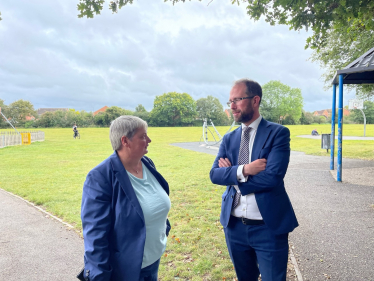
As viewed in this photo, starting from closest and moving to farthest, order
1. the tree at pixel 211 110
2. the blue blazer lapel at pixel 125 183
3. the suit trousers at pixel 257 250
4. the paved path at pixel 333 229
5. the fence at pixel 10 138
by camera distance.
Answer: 1. the blue blazer lapel at pixel 125 183
2. the suit trousers at pixel 257 250
3. the paved path at pixel 333 229
4. the fence at pixel 10 138
5. the tree at pixel 211 110

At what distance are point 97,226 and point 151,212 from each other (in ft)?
1.38

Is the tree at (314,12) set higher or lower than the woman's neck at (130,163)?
higher

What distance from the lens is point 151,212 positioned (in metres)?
2.16

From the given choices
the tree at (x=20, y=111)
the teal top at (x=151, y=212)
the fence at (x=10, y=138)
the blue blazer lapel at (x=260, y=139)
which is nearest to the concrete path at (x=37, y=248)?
the teal top at (x=151, y=212)

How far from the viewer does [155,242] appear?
7.36 feet

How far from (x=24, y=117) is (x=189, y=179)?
6952cm

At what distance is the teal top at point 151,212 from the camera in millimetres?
2152

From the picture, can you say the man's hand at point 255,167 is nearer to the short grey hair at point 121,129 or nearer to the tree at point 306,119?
the short grey hair at point 121,129

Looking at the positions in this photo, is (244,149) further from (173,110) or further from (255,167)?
(173,110)

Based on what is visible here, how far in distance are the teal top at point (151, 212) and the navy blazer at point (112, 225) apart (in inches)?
5.3

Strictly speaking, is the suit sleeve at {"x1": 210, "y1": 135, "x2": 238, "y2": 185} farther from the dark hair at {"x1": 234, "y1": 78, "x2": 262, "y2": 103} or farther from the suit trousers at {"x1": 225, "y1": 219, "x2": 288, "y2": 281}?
the dark hair at {"x1": 234, "y1": 78, "x2": 262, "y2": 103}

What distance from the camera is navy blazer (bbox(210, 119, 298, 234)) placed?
7.13 feet

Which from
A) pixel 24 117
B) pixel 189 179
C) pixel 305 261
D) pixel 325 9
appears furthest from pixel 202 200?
pixel 24 117

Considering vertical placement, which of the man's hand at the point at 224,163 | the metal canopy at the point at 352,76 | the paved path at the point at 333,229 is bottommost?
the paved path at the point at 333,229
